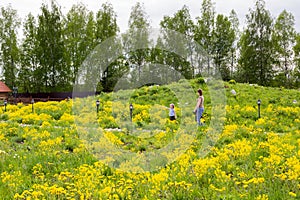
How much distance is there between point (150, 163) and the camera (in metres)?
7.43

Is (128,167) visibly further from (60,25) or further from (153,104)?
(60,25)

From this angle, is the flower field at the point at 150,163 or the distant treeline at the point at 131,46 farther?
the distant treeline at the point at 131,46

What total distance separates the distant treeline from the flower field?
23.6m

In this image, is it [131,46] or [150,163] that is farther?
[131,46]

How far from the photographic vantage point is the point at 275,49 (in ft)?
134

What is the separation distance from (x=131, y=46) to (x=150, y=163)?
32.0 metres

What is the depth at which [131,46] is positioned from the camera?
38.4 m

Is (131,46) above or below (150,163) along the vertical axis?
above

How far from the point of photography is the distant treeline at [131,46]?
39188mm

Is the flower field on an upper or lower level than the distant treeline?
lower

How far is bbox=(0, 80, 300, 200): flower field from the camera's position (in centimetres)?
548

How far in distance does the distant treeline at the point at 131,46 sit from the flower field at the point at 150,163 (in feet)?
77.6

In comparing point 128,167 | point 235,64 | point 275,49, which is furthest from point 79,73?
point 128,167

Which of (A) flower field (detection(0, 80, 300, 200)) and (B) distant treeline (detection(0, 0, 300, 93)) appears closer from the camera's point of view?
(A) flower field (detection(0, 80, 300, 200))
